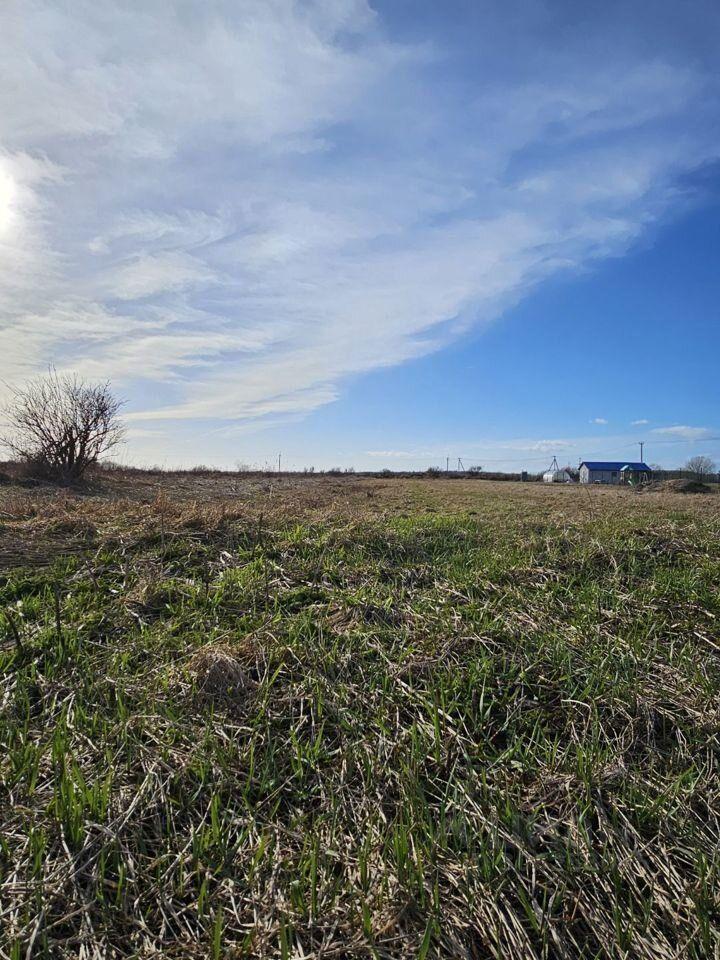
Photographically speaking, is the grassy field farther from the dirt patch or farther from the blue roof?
the blue roof

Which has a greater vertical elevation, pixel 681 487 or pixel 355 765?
pixel 681 487

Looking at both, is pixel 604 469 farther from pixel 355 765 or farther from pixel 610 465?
pixel 355 765

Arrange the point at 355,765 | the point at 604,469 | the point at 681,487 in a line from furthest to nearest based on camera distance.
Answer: the point at 604,469
the point at 681,487
the point at 355,765

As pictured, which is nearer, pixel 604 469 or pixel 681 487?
pixel 681 487

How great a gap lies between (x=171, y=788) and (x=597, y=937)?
170 centimetres

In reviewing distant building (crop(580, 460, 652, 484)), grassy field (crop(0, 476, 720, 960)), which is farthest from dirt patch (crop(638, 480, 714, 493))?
distant building (crop(580, 460, 652, 484))

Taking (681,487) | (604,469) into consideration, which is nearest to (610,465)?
(604,469)

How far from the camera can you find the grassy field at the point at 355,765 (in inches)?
64.7

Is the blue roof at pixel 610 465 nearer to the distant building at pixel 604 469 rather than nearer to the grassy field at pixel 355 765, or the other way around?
the distant building at pixel 604 469

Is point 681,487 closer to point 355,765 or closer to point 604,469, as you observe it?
point 355,765

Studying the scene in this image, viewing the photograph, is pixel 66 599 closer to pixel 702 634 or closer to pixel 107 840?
pixel 107 840

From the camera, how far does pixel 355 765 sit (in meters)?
2.26

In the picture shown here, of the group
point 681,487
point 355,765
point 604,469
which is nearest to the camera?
point 355,765

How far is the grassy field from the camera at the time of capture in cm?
164
